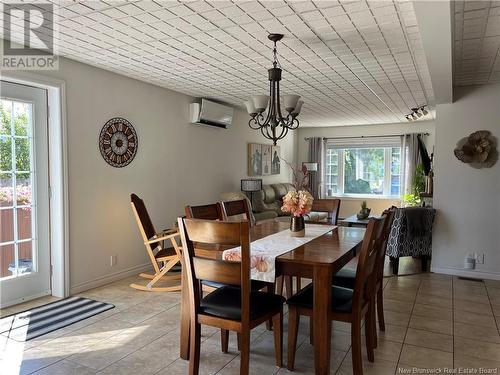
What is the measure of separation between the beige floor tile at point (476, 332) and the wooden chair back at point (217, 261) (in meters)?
1.90

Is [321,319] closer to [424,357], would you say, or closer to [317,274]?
[317,274]

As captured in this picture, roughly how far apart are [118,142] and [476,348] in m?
3.77

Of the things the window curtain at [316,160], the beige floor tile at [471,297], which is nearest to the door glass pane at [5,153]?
the beige floor tile at [471,297]

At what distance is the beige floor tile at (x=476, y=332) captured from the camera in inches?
111

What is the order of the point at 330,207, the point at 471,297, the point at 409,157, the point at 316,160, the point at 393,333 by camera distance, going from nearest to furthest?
1. the point at 393,333
2. the point at 330,207
3. the point at 471,297
4. the point at 409,157
5. the point at 316,160

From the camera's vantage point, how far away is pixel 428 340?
2.78 metres

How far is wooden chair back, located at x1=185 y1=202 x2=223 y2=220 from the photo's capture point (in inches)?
110

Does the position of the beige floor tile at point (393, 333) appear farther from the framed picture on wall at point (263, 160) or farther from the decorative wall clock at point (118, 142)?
the framed picture on wall at point (263, 160)

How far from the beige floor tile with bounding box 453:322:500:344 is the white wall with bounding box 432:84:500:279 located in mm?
1724

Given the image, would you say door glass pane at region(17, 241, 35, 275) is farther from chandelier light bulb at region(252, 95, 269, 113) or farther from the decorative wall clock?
chandelier light bulb at region(252, 95, 269, 113)

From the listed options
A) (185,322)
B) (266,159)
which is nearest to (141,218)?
(185,322)

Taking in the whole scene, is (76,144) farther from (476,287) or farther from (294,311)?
(476,287)

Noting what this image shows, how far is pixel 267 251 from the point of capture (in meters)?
2.31

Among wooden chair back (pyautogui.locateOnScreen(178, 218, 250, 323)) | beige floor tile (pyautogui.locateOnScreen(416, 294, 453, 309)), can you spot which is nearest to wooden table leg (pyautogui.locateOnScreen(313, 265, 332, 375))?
wooden chair back (pyautogui.locateOnScreen(178, 218, 250, 323))
